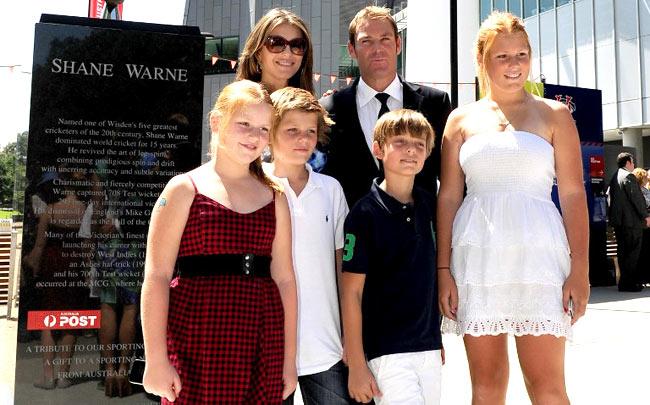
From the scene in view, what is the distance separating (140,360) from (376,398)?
1285 mm

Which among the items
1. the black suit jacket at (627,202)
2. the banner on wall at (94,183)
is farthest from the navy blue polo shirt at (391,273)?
the black suit jacket at (627,202)

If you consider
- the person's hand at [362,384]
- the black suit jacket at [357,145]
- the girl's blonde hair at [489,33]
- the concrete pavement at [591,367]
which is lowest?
the concrete pavement at [591,367]

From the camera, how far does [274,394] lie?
2.01m

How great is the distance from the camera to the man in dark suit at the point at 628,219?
966cm

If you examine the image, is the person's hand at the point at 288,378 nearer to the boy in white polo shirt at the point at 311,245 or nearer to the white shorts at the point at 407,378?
the boy in white polo shirt at the point at 311,245

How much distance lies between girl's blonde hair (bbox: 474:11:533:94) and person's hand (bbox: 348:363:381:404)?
1.44 meters

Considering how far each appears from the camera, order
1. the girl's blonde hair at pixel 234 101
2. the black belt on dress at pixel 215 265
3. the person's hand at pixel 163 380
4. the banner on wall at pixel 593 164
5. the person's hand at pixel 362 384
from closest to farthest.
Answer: the person's hand at pixel 163 380
the black belt on dress at pixel 215 265
the girl's blonde hair at pixel 234 101
the person's hand at pixel 362 384
the banner on wall at pixel 593 164

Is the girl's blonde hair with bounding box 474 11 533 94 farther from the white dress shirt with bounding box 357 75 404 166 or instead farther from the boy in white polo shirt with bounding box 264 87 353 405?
the boy in white polo shirt with bounding box 264 87 353 405

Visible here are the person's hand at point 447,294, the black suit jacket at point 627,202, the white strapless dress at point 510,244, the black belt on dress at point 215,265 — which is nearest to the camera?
the black belt on dress at point 215,265

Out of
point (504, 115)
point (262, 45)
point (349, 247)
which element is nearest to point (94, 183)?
point (262, 45)

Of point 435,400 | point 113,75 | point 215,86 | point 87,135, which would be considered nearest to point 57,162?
point 87,135

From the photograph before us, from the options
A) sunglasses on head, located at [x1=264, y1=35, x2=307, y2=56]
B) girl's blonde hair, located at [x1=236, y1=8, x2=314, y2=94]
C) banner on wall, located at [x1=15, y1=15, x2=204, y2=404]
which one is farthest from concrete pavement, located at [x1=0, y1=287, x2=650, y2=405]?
sunglasses on head, located at [x1=264, y1=35, x2=307, y2=56]

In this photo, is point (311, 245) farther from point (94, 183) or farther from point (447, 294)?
point (94, 183)

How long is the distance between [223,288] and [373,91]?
1.43m
